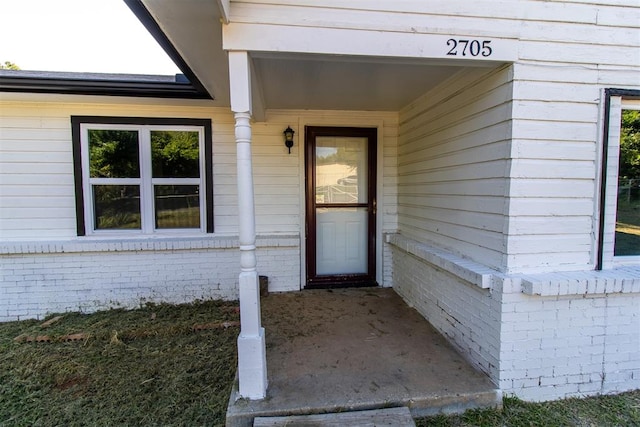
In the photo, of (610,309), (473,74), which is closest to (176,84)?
(473,74)

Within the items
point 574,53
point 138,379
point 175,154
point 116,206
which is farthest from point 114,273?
point 574,53

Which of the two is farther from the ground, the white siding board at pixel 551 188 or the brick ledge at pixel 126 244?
the white siding board at pixel 551 188

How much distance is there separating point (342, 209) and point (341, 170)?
50 centimetres

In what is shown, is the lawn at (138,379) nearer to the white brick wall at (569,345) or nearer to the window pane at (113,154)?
the white brick wall at (569,345)

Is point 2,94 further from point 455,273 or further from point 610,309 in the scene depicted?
point 610,309

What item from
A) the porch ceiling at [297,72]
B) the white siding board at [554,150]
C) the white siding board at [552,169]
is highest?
the porch ceiling at [297,72]

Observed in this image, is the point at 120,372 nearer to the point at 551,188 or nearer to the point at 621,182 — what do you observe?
the point at 551,188

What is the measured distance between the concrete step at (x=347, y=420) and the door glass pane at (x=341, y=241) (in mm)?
2342

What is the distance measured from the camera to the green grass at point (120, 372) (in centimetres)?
204

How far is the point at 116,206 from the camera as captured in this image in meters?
3.73

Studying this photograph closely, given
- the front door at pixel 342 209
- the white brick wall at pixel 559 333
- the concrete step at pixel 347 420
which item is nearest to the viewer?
the concrete step at pixel 347 420

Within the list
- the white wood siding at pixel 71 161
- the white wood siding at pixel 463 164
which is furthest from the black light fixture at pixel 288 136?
the white wood siding at pixel 463 164

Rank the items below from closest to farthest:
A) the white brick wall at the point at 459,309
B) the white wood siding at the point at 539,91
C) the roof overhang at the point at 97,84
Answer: the white wood siding at the point at 539,91 < the white brick wall at the point at 459,309 < the roof overhang at the point at 97,84

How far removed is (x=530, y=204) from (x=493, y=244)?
0.35m
